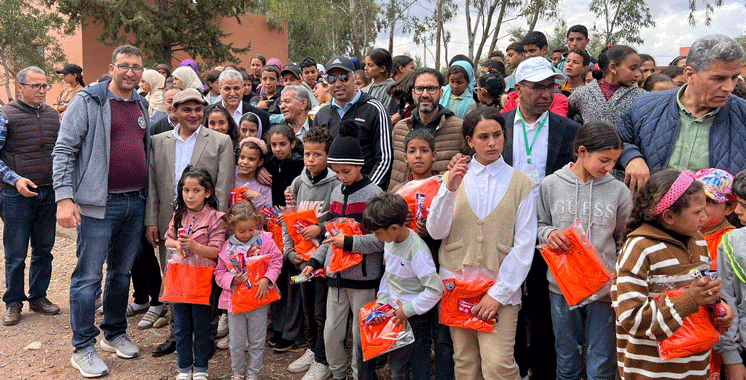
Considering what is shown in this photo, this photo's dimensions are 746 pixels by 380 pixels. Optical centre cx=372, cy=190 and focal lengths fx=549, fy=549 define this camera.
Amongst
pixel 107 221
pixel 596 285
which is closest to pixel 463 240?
pixel 596 285

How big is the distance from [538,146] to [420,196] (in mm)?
901

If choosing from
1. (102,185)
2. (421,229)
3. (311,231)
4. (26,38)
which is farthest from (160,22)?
(421,229)

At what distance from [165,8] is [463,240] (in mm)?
22481

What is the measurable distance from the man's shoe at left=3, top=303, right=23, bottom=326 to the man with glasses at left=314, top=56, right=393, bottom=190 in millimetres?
3926

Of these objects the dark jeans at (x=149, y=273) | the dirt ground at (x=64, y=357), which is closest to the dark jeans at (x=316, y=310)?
the dirt ground at (x=64, y=357)

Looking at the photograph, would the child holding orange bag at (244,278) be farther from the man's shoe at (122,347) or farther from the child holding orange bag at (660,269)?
the child holding orange bag at (660,269)

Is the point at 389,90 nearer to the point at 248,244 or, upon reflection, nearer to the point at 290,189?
the point at 290,189

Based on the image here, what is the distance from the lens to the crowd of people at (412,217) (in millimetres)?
2938

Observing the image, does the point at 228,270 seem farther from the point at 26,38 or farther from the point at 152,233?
the point at 26,38

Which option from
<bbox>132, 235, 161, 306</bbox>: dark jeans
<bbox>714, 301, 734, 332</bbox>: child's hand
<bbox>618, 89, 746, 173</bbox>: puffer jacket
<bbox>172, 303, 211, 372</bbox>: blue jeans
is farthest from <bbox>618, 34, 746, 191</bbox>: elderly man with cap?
<bbox>132, 235, 161, 306</bbox>: dark jeans

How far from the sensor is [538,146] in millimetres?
3869

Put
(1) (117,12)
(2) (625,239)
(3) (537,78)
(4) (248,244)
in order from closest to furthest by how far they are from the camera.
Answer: (2) (625,239) → (3) (537,78) → (4) (248,244) → (1) (117,12)

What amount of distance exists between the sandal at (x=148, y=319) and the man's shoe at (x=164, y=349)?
0.62m

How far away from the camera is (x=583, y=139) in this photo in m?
3.35
